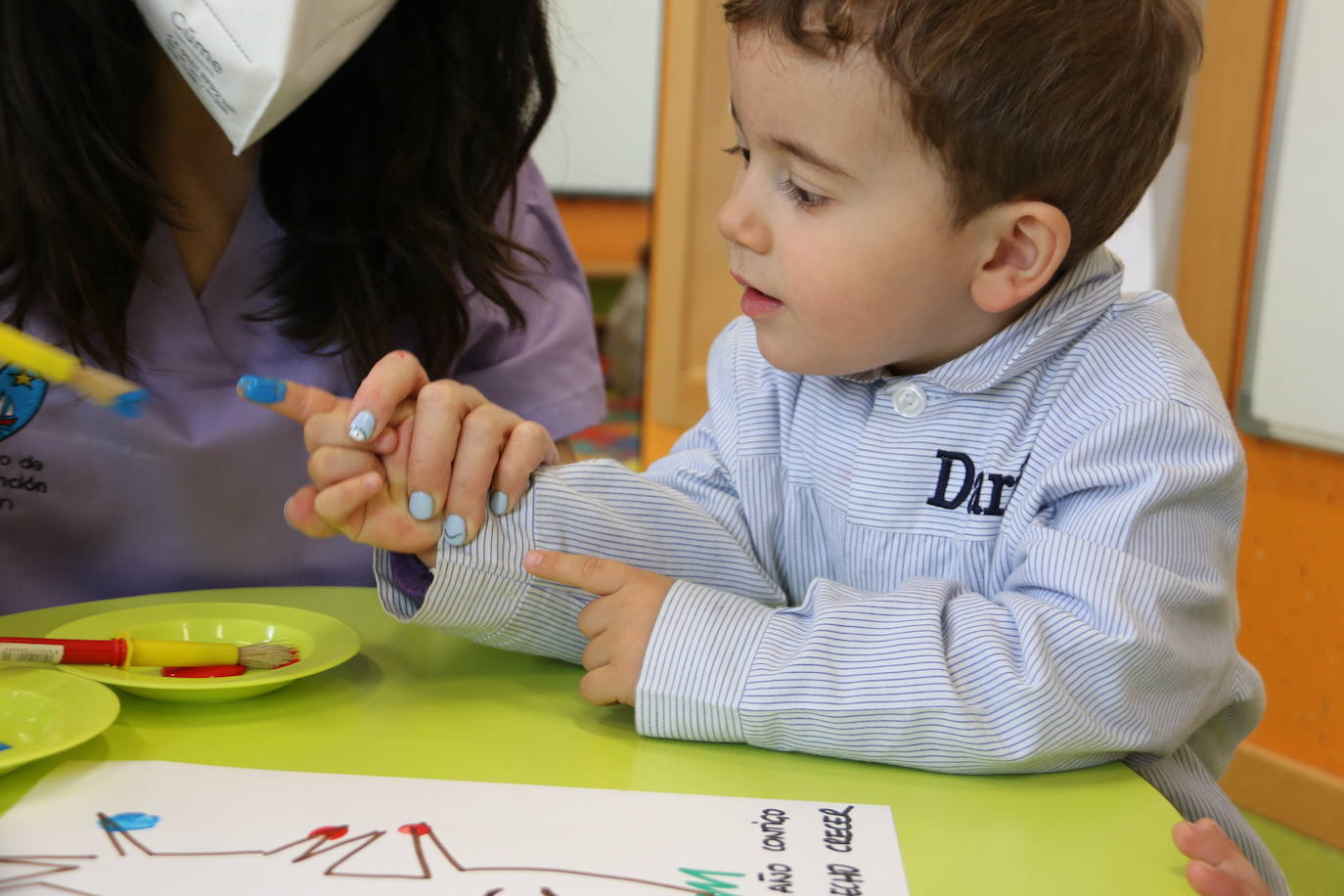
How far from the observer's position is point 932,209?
0.71 meters

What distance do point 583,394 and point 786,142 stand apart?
1.21 ft

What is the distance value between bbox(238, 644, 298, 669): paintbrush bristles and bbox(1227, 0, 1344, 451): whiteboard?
5.19 feet

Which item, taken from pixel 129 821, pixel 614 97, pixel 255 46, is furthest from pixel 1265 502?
pixel 614 97

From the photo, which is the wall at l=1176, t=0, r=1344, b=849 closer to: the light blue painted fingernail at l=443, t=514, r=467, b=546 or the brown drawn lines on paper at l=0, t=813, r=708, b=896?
the light blue painted fingernail at l=443, t=514, r=467, b=546

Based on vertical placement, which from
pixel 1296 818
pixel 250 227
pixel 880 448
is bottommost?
pixel 1296 818

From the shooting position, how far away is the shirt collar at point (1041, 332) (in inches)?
28.9

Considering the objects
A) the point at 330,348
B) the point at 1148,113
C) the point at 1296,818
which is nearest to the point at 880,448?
the point at 1148,113

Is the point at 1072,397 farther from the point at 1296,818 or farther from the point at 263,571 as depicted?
the point at 1296,818

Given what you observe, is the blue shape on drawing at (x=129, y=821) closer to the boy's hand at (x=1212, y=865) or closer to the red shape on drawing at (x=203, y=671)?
the red shape on drawing at (x=203, y=671)

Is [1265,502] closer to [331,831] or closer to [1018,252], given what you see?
[1018,252]

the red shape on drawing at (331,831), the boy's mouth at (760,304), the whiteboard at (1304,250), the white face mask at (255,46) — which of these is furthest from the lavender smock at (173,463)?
the whiteboard at (1304,250)

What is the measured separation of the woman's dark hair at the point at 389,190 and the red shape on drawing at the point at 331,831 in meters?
0.44

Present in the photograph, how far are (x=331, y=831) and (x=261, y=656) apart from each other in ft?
0.57

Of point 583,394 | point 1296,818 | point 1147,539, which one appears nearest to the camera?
point 1147,539
